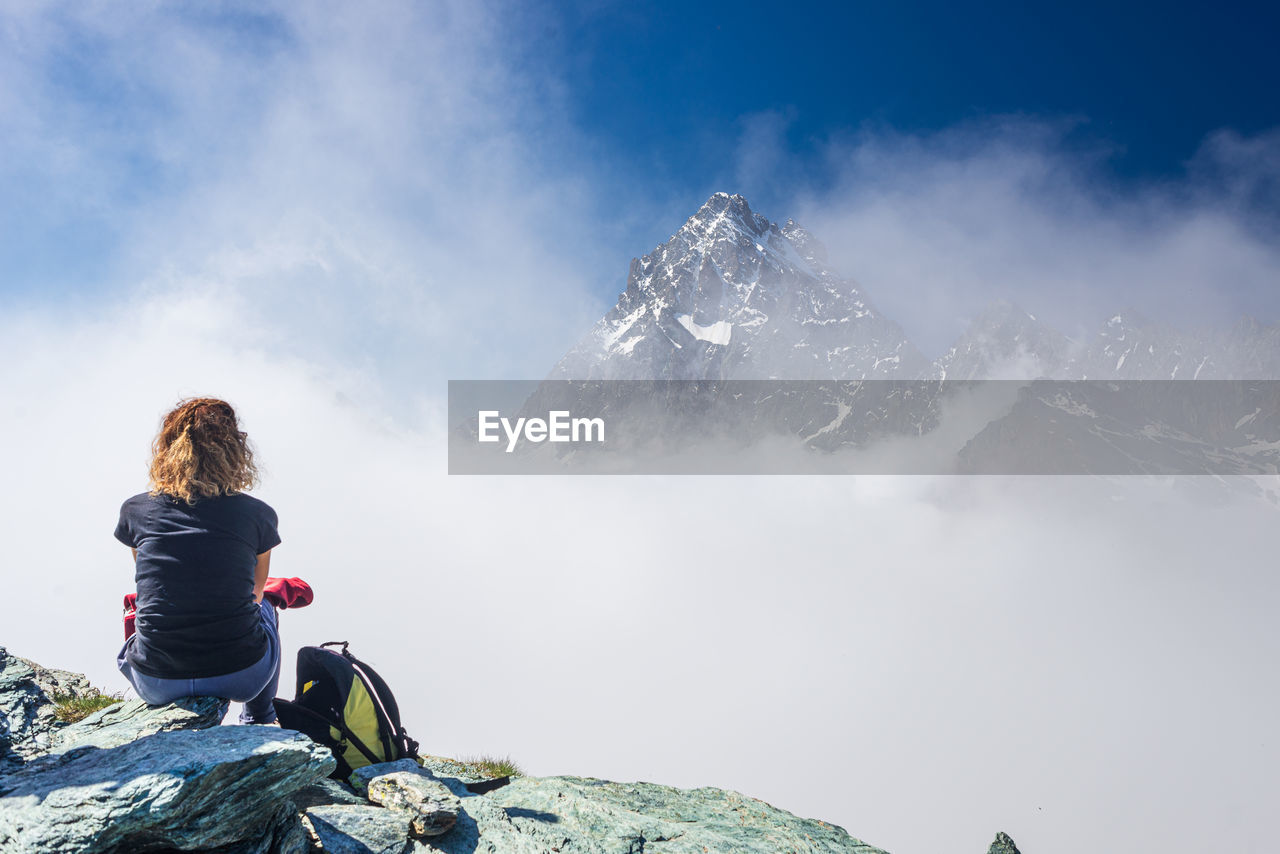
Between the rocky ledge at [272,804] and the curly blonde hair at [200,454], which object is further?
the curly blonde hair at [200,454]

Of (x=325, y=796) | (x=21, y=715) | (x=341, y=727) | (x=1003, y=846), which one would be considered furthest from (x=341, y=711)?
(x=1003, y=846)

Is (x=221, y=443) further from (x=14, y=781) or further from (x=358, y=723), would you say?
(x=358, y=723)

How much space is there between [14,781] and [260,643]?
68.8 inches

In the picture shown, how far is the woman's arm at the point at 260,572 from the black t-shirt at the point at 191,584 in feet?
0.90

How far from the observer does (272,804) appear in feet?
14.4

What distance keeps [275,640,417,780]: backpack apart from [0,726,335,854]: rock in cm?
198

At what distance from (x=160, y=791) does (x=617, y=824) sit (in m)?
4.00

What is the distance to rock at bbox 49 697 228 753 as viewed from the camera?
5014 mm

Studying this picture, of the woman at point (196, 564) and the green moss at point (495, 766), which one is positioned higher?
the woman at point (196, 564)

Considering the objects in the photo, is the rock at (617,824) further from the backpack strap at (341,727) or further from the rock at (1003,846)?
the rock at (1003,846)

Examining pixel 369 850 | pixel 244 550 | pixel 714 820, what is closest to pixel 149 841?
pixel 369 850

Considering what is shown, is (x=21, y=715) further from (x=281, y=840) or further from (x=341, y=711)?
(x=281, y=840)

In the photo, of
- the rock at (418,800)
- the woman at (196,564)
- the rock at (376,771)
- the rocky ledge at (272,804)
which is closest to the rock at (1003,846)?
the rocky ledge at (272,804)

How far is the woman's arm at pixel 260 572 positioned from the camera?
600cm
